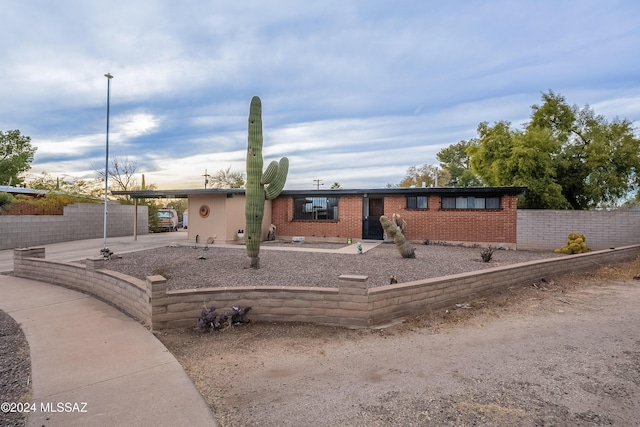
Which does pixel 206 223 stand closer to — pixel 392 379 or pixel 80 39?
pixel 80 39

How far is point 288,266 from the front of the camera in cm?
964

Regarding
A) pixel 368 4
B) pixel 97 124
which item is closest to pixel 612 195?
pixel 368 4

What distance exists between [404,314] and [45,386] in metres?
4.46

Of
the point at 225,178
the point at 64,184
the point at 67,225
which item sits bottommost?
the point at 67,225

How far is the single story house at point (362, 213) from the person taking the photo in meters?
15.5

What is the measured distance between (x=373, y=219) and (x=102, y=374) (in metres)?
14.9

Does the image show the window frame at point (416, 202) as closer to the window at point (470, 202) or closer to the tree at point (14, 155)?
the window at point (470, 202)

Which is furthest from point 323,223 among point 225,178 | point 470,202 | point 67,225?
point 225,178

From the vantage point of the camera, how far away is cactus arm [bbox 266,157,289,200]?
9359mm

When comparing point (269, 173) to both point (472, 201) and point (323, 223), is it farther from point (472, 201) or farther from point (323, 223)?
point (472, 201)

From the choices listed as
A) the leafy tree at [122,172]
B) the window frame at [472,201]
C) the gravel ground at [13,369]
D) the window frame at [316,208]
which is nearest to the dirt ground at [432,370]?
the gravel ground at [13,369]

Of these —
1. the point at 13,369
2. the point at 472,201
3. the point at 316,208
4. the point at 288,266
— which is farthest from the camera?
the point at 316,208

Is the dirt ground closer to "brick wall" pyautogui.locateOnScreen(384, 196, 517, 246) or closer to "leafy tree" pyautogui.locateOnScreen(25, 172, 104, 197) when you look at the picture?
"brick wall" pyautogui.locateOnScreen(384, 196, 517, 246)

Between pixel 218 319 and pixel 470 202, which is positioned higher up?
pixel 470 202
